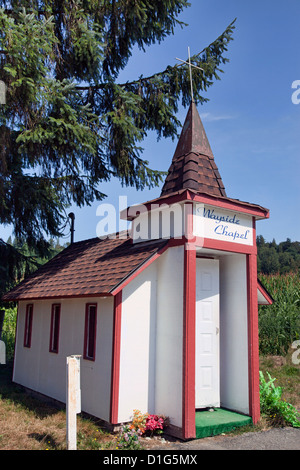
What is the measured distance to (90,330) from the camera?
9086 mm

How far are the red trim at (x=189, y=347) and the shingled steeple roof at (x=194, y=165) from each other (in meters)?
1.82

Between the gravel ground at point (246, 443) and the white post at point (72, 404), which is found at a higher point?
the white post at point (72, 404)

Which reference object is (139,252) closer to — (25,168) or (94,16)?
(25,168)

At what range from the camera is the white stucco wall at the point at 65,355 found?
A: 802 cm

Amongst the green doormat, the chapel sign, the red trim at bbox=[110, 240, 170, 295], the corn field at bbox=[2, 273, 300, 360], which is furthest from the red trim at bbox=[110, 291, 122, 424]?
the corn field at bbox=[2, 273, 300, 360]

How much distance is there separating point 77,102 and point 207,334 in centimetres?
865

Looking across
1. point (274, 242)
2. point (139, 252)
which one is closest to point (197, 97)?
point (139, 252)

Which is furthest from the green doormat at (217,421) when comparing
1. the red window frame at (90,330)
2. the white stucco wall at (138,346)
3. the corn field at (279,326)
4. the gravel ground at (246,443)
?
the corn field at (279,326)

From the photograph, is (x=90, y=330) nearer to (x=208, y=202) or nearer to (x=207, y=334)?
(x=207, y=334)

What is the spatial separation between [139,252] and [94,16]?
874 centimetres

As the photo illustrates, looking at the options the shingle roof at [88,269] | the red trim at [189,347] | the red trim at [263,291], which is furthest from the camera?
the red trim at [263,291]

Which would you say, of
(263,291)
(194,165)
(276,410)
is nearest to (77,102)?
(194,165)

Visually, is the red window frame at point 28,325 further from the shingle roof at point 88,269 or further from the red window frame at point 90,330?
the red window frame at point 90,330

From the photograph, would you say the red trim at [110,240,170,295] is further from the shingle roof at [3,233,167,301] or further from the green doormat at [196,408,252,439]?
the green doormat at [196,408,252,439]
